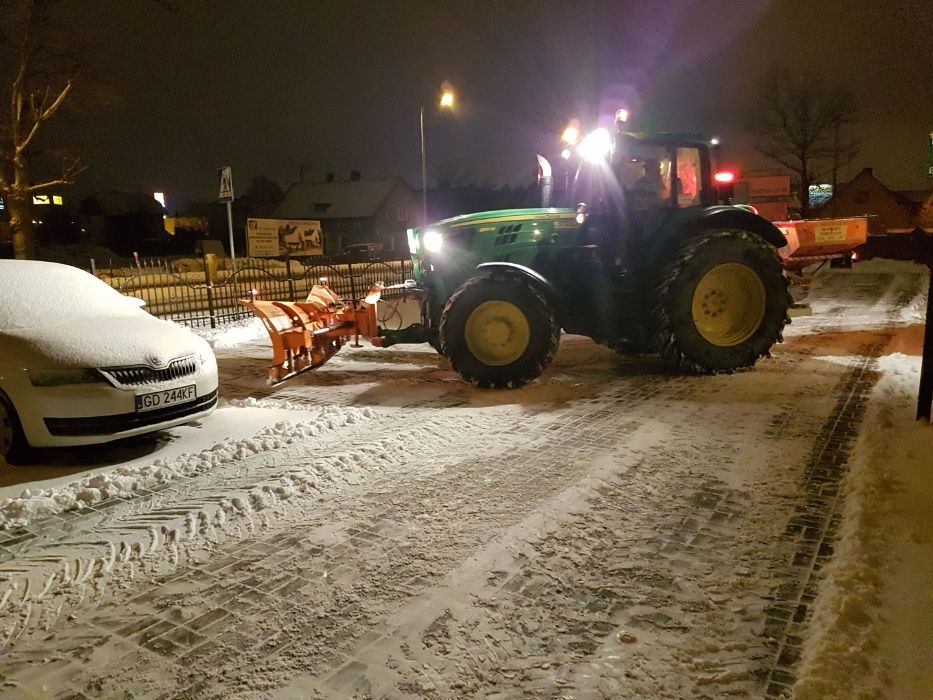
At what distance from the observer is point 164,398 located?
5.68 metres

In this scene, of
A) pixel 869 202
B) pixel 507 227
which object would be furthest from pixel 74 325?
pixel 869 202

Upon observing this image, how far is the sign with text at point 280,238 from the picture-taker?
16.1 m

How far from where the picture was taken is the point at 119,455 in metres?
5.78

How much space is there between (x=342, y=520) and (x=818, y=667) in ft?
8.99

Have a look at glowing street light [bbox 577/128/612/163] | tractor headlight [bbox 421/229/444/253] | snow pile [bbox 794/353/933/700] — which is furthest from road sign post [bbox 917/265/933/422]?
tractor headlight [bbox 421/229/444/253]

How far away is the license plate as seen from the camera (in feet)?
18.0

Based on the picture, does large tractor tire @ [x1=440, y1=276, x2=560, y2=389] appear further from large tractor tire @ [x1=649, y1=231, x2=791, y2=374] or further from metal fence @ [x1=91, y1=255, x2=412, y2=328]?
metal fence @ [x1=91, y1=255, x2=412, y2=328]

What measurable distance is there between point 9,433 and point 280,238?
12.2 meters

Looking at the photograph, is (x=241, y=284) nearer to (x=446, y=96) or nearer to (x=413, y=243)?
(x=446, y=96)

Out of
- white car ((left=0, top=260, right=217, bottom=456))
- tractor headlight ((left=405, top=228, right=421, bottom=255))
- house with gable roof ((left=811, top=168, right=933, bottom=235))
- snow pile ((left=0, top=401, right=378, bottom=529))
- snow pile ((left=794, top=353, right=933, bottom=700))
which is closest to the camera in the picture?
snow pile ((left=794, top=353, right=933, bottom=700))

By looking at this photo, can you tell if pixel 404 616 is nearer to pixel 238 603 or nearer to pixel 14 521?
pixel 238 603

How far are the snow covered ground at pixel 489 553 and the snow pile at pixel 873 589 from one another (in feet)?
0.04

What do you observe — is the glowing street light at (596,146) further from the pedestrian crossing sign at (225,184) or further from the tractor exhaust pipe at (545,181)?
the pedestrian crossing sign at (225,184)

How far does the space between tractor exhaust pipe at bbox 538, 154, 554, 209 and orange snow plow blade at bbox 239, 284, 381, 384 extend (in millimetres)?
2630
